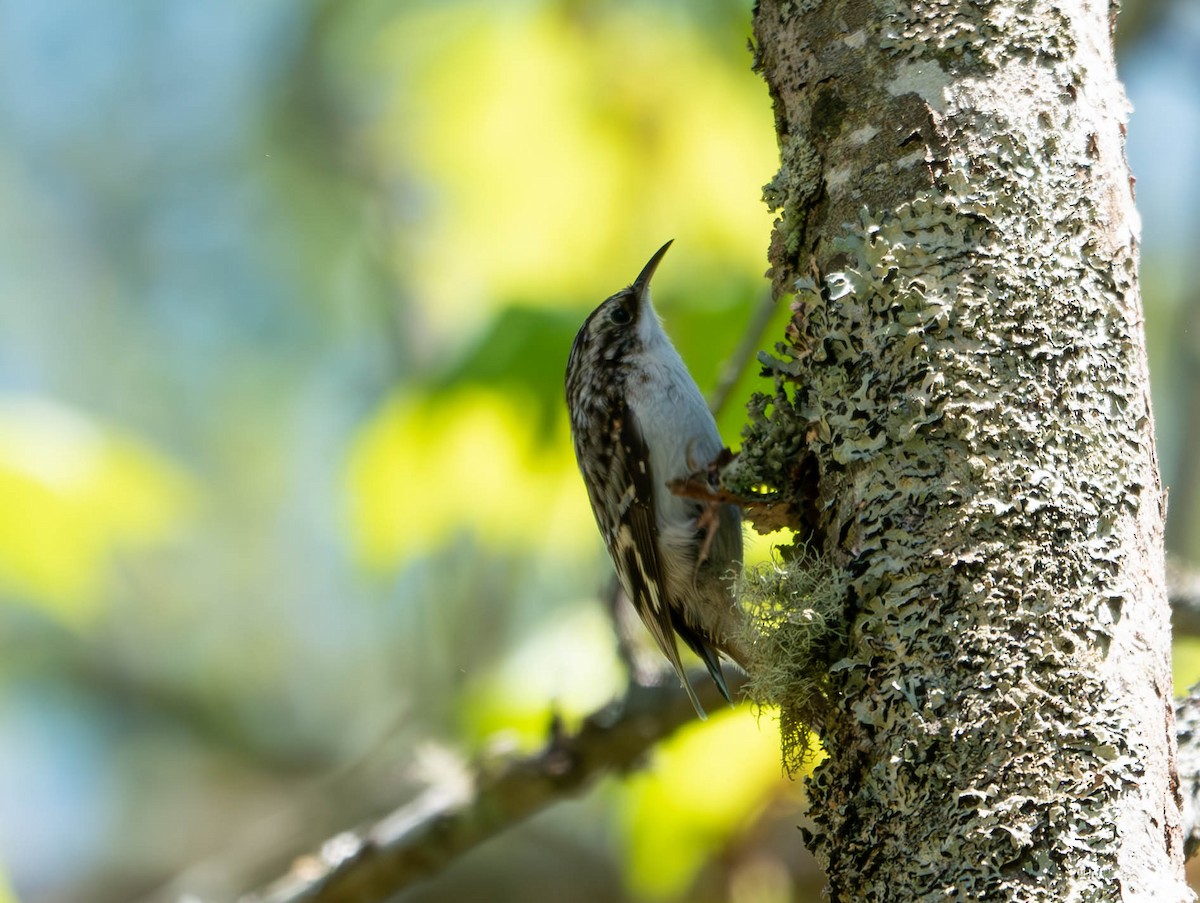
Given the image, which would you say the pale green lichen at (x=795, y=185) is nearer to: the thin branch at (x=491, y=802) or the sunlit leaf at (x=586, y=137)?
the thin branch at (x=491, y=802)

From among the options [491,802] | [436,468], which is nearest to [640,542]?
[436,468]

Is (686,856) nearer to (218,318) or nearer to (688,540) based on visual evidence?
(688,540)

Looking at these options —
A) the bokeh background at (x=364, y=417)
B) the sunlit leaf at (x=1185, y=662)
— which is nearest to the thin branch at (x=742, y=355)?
the bokeh background at (x=364, y=417)

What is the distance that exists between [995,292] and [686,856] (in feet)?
6.92

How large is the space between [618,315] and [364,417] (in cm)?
84

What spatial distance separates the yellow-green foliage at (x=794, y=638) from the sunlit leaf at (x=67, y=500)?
164cm

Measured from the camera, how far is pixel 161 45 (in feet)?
28.2

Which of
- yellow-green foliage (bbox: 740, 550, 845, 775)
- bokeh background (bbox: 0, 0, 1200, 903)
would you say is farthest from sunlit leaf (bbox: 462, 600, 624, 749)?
yellow-green foliage (bbox: 740, 550, 845, 775)

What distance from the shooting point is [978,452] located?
5.40ft

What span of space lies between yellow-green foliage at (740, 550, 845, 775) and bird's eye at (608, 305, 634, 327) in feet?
6.05

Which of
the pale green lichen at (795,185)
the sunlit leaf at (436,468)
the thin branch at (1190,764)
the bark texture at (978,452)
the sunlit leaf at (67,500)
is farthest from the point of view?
the sunlit leaf at (436,468)

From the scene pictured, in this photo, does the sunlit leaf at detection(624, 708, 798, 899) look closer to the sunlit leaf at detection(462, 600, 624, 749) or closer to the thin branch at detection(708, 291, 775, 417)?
the sunlit leaf at detection(462, 600, 624, 749)

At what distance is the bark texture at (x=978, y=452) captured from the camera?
4.90 feet

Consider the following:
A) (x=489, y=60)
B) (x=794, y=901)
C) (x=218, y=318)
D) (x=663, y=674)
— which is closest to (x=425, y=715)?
(x=794, y=901)
